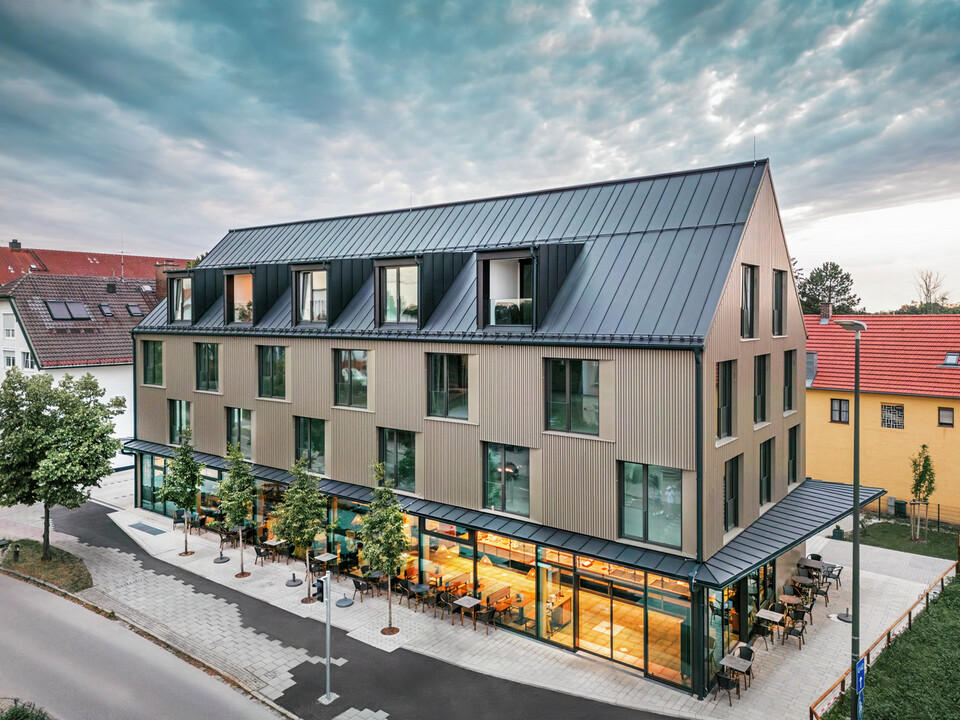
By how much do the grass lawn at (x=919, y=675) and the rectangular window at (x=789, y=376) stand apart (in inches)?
269

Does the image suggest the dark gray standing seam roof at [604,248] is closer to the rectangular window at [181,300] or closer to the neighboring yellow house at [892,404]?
the rectangular window at [181,300]

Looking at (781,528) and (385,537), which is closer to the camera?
(781,528)

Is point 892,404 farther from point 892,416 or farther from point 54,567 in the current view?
point 54,567

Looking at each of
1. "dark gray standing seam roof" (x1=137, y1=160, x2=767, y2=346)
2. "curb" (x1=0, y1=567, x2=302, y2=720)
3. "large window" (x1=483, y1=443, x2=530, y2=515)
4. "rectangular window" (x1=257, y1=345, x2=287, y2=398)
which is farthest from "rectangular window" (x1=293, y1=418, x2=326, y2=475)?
"large window" (x1=483, y1=443, x2=530, y2=515)

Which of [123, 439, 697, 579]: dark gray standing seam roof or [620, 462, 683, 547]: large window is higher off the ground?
[620, 462, 683, 547]: large window

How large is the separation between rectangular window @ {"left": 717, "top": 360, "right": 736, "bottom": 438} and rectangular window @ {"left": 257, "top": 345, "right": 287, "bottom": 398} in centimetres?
1517

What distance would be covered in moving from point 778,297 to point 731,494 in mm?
6925

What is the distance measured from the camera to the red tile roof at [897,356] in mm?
25875

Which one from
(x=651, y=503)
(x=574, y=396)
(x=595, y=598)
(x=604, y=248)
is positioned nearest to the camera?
(x=651, y=503)

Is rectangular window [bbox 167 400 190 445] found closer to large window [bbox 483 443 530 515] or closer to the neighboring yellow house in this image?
large window [bbox 483 443 530 515]

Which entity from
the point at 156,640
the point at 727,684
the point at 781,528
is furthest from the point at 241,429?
the point at 781,528

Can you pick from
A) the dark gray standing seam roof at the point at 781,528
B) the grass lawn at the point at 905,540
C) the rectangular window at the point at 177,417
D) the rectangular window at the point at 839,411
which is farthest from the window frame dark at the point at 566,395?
the rectangular window at the point at 839,411

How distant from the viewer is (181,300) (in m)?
26.3

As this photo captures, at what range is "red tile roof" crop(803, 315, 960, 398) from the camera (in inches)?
1019
